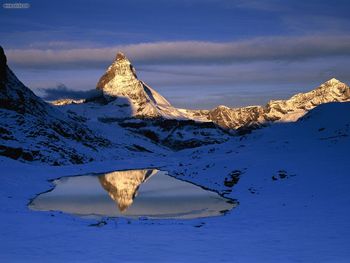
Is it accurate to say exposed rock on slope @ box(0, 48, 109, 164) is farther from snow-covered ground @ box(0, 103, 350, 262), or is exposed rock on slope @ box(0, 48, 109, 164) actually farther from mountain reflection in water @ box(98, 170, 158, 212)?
snow-covered ground @ box(0, 103, 350, 262)

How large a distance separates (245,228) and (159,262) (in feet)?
32.3

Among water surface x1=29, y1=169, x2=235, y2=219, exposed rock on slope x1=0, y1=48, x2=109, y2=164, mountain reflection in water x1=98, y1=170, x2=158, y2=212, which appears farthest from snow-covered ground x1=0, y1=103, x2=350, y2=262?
exposed rock on slope x1=0, y1=48, x2=109, y2=164

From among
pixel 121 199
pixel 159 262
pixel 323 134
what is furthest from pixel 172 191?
pixel 159 262

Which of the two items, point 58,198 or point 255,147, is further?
point 255,147

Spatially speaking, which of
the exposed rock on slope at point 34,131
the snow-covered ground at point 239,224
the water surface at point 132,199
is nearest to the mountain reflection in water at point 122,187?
the water surface at point 132,199

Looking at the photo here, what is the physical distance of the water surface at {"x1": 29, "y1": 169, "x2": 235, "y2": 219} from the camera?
36406 millimetres

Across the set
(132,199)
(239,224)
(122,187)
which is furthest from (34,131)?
(239,224)

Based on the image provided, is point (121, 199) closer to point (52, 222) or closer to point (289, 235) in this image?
point (52, 222)

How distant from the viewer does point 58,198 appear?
145ft

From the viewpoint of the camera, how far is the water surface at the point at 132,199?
119 feet

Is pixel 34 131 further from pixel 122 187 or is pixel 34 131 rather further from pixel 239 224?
pixel 239 224

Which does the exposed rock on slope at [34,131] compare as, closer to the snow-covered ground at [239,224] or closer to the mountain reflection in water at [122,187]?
the mountain reflection in water at [122,187]

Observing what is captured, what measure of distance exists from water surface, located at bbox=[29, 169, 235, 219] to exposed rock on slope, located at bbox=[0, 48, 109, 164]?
44905 mm

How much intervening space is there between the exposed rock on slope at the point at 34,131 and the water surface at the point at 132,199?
44905 mm
